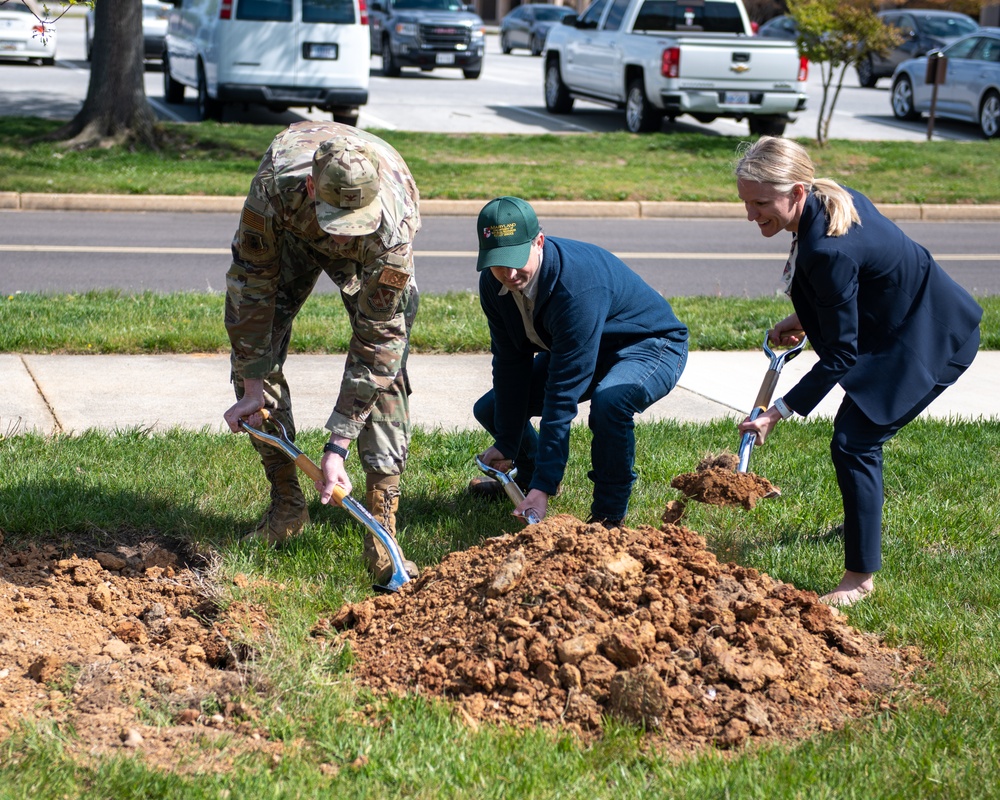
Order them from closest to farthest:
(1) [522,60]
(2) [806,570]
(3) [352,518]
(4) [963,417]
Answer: (2) [806,570] < (3) [352,518] < (4) [963,417] < (1) [522,60]

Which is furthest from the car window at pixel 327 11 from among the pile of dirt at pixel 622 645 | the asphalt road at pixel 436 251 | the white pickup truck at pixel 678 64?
the pile of dirt at pixel 622 645

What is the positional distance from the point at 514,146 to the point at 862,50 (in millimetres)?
5330

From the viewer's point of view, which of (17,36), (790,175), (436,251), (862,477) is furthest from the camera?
(17,36)

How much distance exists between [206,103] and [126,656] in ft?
51.4

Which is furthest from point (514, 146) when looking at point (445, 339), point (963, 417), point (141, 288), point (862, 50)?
point (963, 417)

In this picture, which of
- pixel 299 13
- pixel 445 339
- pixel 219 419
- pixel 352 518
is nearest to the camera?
pixel 352 518

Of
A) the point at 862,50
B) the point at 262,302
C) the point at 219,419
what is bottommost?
the point at 219,419

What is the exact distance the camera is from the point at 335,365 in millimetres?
7414

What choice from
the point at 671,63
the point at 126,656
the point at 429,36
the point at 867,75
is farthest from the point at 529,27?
the point at 126,656

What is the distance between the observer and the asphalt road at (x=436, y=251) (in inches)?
394

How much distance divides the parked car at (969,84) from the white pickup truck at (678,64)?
433 cm

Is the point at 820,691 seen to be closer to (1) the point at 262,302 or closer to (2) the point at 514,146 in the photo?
(1) the point at 262,302

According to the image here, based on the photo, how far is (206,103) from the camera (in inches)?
712

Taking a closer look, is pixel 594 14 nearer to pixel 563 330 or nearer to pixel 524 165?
pixel 524 165
